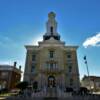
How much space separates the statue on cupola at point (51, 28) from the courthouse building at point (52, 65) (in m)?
2.25

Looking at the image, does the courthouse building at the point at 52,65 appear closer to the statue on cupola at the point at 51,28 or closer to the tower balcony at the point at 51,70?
the tower balcony at the point at 51,70

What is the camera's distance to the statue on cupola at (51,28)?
44.4 meters

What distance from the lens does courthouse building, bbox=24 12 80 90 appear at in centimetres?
3625

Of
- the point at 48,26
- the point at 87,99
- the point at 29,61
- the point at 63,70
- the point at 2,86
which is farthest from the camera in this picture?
the point at 48,26

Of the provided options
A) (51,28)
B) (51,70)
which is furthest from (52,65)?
(51,28)

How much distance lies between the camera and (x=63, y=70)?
36.6 meters

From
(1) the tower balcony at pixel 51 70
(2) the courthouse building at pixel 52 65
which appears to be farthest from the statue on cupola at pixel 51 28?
(1) the tower balcony at pixel 51 70

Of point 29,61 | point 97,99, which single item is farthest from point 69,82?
point 97,99

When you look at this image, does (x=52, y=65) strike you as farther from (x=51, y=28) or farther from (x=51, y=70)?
(x=51, y=28)

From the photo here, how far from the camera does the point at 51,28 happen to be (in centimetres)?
4575

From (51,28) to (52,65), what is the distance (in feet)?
44.6

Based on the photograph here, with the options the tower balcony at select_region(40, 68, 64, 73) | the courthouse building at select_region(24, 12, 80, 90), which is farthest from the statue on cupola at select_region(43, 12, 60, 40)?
the tower balcony at select_region(40, 68, 64, 73)

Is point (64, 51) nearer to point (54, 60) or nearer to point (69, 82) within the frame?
point (54, 60)

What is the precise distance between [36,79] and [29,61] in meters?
5.32
